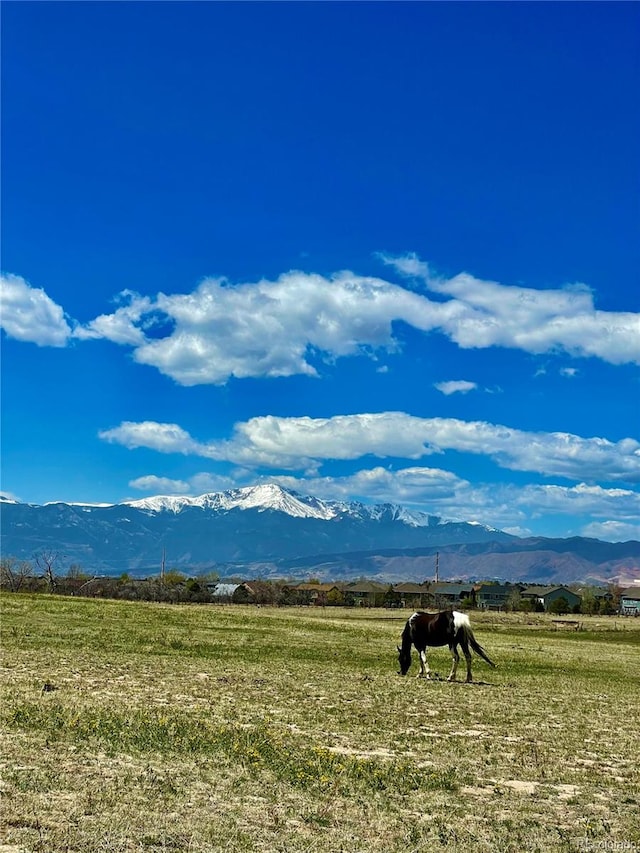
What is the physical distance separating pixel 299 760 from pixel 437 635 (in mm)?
15931

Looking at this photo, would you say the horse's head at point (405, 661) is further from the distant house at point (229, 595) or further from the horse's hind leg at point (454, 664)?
the distant house at point (229, 595)

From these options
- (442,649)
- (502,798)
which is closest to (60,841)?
(502,798)

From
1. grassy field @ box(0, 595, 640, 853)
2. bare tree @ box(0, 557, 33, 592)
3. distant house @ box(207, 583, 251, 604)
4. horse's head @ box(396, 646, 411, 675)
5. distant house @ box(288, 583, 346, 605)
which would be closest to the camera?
grassy field @ box(0, 595, 640, 853)

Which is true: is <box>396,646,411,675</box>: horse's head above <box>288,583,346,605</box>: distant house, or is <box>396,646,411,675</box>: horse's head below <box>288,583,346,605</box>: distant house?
above

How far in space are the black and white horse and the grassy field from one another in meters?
1.56

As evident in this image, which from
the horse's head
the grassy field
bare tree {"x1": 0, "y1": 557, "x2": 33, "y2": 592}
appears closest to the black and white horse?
the horse's head

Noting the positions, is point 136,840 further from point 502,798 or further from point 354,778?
point 502,798

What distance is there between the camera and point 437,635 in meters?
27.4

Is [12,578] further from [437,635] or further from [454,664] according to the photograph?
[454,664]

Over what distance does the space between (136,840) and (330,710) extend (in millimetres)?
9493

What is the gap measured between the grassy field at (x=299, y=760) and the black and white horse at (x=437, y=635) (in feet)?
5.11

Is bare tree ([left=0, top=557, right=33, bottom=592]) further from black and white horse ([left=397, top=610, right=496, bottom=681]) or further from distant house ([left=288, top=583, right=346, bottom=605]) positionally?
black and white horse ([left=397, top=610, right=496, bottom=681])

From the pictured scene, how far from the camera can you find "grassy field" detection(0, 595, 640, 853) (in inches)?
362

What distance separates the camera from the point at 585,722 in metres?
18.5
